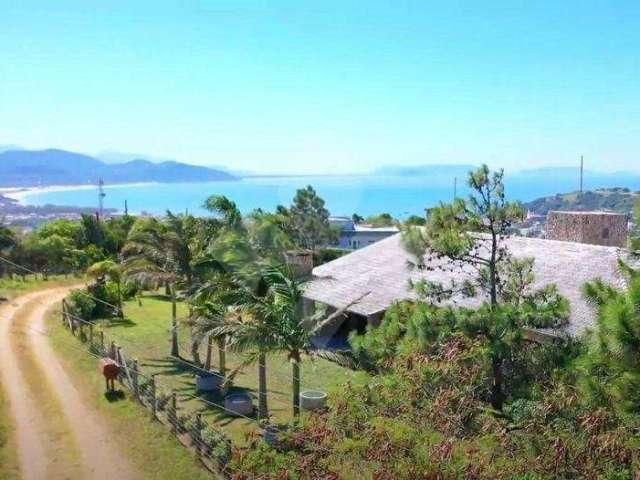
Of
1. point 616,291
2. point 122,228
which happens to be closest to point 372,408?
point 616,291

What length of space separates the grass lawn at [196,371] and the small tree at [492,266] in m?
2.84

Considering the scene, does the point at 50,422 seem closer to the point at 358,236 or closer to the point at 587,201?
the point at 358,236

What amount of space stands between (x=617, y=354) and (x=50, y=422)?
1329 cm

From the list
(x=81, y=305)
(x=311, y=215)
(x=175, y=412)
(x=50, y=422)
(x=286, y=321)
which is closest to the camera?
(x=286, y=321)

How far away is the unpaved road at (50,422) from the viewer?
43.3 ft

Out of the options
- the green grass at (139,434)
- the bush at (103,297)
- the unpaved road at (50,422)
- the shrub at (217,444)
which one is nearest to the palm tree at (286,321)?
the shrub at (217,444)

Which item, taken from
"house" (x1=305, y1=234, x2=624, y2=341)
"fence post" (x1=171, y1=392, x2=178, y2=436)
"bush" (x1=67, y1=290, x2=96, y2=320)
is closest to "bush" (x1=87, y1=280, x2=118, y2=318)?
"bush" (x1=67, y1=290, x2=96, y2=320)

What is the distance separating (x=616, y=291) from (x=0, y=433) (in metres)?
13.5

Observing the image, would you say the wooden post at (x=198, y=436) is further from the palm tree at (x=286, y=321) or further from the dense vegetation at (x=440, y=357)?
the palm tree at (x=286, y=321)

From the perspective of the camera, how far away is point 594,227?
23188 millimetres

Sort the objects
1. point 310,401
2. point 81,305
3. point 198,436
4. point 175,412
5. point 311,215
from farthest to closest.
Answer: point 311,215
point 81,305
point 310,401
point 175,412
point 198,436

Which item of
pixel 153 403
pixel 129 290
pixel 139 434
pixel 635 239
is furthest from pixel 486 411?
pixel 129 290

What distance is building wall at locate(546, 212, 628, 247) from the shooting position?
76.0ft

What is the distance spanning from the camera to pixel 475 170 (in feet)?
41.2
